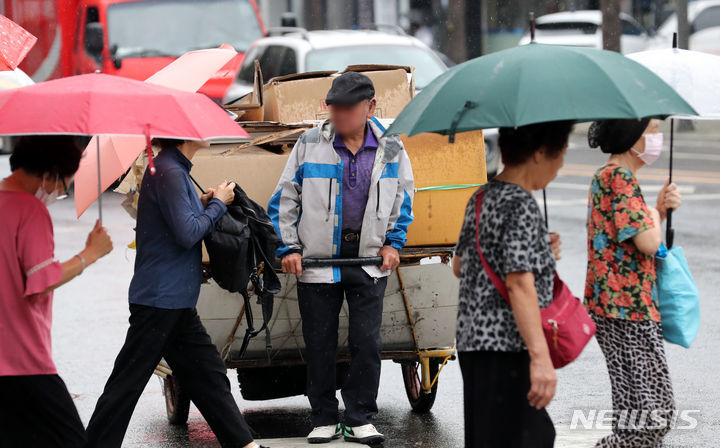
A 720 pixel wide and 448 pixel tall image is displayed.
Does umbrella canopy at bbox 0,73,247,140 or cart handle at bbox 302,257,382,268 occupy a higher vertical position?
umbrella canopy at bbox 0,73,247,140

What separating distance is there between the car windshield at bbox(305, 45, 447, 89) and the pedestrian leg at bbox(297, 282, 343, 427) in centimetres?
853

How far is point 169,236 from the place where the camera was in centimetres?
508

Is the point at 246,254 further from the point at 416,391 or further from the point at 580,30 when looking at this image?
the point at 580,30

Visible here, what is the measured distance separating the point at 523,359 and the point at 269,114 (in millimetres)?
3027

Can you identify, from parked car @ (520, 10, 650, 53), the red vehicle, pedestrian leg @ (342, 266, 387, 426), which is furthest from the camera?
Result: parked car @ (520, 10, 650, 53)

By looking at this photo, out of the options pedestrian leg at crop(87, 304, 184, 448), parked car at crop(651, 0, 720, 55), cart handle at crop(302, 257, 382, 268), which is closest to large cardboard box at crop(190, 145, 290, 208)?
cart handle at crop(302, 257, 382, 268)

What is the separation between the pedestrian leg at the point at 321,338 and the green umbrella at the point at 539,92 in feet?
5.58

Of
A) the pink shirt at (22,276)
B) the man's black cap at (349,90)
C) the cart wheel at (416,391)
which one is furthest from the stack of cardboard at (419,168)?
the pink shirt at (22,276)

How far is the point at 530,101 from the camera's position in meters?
3.75

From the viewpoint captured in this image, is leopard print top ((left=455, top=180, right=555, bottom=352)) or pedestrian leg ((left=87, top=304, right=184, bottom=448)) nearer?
leopard print top ((left=455, top=180, right=555, bottom=352))

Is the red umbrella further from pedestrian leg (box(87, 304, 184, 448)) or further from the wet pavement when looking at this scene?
the wet pavement

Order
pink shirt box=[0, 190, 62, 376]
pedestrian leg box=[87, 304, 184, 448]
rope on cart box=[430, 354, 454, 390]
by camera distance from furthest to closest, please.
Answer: rope on cart box=[430, 354, 454, 390] < pedestrian leg box=[87, 304, 184, 448] < pink shirt box=[0, 190, 62, 376]

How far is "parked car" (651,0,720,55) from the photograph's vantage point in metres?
25.8

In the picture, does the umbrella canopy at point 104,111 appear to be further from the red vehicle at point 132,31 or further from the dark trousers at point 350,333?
the red vehicle at point 132,31
